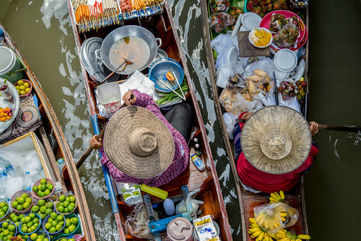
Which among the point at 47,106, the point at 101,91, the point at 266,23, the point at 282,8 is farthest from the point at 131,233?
the point at 282,8

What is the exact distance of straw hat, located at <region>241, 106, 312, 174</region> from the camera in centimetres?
254

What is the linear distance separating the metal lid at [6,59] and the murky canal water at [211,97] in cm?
94

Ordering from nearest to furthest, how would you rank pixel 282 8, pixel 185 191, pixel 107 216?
1. pixel 185 191
2. pixel 107 216
3. pixel 282 8

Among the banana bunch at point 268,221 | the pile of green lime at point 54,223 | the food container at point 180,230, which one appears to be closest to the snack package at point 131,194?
the food container at point 180,230

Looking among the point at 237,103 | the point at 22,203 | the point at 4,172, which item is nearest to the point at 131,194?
the point at 22,203

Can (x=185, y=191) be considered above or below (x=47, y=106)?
below

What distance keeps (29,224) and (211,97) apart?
297 centimetres

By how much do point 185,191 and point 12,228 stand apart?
1928mm

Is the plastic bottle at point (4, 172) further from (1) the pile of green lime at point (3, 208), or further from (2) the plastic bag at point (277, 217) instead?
(2) the plastic bag at point (277, 217)

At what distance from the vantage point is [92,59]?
143 inches

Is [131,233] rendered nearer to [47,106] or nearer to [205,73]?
[47,106]

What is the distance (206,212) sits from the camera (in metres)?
3.39

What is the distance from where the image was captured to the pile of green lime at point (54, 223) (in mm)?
3156

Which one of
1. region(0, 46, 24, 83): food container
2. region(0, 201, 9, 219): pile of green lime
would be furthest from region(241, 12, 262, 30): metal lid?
region(0, 201, 9, 219): pile of green lime
